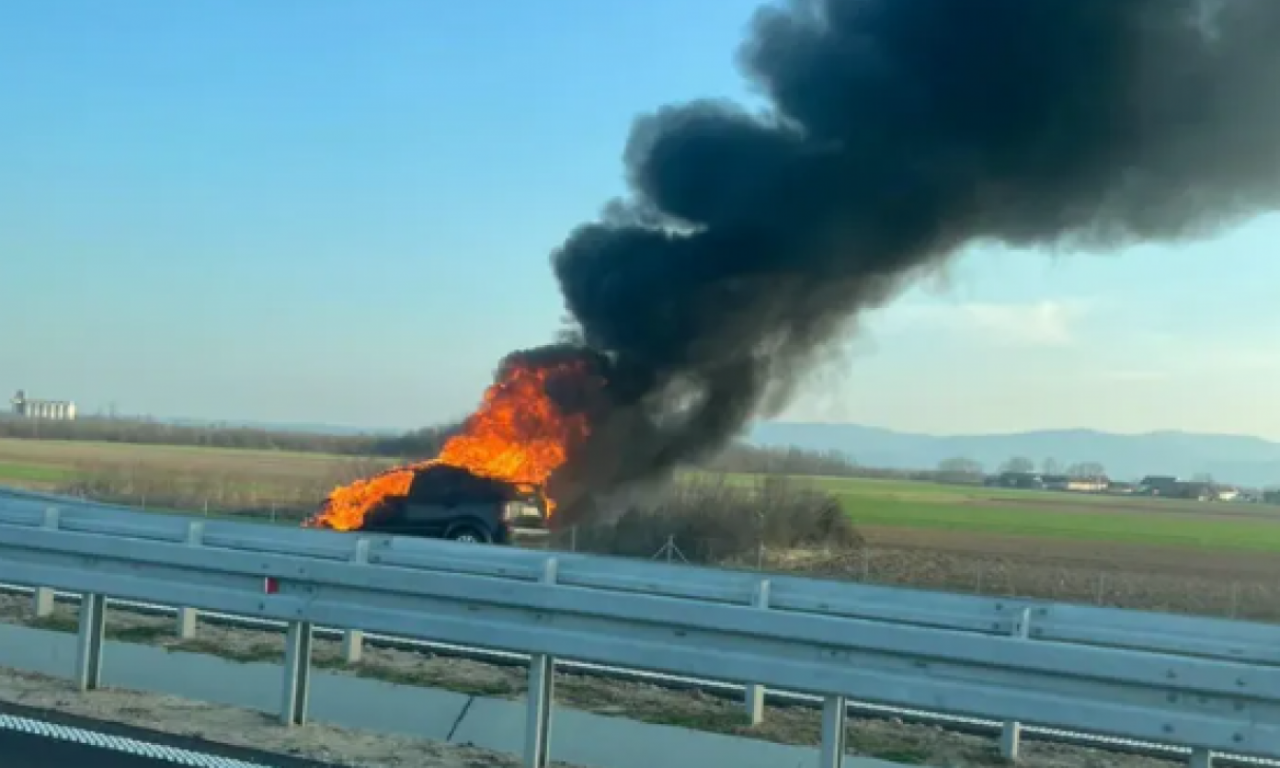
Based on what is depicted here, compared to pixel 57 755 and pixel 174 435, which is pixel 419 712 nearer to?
pixel 57 755

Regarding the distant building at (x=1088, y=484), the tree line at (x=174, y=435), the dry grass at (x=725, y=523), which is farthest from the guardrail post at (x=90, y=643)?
the distant building at (x=1088, y=484)

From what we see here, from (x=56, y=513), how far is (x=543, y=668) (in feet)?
12.4

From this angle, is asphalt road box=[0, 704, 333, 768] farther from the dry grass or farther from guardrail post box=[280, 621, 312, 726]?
the dry grass

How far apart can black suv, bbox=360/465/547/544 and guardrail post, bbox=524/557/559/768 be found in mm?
13889

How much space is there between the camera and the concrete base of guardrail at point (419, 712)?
6.96m

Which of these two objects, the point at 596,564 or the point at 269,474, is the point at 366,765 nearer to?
the point at 596,564

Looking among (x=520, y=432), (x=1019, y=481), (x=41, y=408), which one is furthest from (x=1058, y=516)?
(x=41, y=408)

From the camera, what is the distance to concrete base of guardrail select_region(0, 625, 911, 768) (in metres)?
6.96

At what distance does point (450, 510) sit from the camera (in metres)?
20.5

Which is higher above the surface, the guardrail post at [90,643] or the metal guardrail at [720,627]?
the metal guardrail at [720,627]

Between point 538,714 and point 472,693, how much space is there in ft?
6.28

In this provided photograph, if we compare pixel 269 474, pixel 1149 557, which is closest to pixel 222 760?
pixel 1149 557

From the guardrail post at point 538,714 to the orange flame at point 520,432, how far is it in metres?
15.9

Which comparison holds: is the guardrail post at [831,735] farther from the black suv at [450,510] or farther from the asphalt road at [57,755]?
the black suv at [450,510]
